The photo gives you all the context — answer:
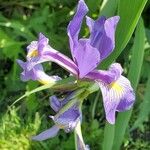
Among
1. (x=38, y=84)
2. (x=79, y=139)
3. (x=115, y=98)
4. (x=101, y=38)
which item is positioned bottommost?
(x=38, y=84)

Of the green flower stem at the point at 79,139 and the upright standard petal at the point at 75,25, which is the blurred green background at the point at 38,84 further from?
the upright standard petal at the point at 75,25

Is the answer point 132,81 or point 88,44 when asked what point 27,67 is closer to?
point 88,44

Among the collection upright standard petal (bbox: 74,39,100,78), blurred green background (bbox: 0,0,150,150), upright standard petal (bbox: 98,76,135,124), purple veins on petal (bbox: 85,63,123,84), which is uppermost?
upright standard petal (bbox: 74,39,100,78)

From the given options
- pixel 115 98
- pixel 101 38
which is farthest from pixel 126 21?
pixel 115 98

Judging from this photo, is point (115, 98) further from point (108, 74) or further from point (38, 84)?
point (38, 84)

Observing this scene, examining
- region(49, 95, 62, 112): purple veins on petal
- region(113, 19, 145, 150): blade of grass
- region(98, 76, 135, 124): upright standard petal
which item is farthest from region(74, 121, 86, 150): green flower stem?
region(113, 19, 145, 150): blade of grass

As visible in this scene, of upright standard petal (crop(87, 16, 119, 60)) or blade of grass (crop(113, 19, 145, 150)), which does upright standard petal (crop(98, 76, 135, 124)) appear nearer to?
upright standard petal (crop(87, 16, 119, 60))
